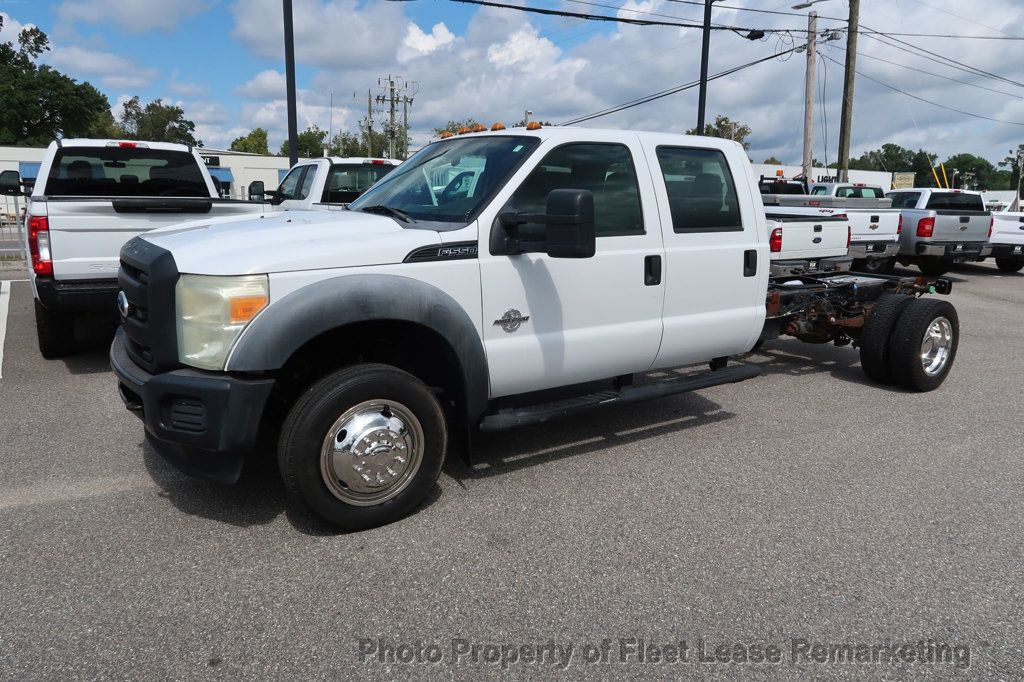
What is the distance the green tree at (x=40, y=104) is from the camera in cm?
6831

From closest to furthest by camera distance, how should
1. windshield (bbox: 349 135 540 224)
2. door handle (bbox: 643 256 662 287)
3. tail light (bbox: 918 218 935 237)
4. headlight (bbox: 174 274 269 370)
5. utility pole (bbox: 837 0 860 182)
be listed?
headlight (bbox: 174 274 269 370) → windshield (bbox: 349 135 540 224) → door handle (bbox: 643 256 662 287) → tail light (bbox: 918 218 935 237) → utility pole (bbox: 837 0 860 182)

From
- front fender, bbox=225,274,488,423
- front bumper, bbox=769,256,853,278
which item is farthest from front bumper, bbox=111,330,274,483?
front bumper, bbox=769,256,853,278

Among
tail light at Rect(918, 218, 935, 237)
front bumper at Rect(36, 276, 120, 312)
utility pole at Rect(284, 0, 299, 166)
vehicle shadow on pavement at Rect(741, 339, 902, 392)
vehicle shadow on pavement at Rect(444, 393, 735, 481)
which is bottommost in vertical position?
vehicle shadow on pavement at Rect(444, 393, 735, 481)

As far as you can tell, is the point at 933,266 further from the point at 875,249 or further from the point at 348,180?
the point at 348,180

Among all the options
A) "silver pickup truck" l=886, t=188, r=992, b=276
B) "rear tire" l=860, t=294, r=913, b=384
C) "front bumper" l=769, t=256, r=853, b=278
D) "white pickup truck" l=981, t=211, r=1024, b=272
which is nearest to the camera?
"rear tire" l=860, t=294, r=913, b=384

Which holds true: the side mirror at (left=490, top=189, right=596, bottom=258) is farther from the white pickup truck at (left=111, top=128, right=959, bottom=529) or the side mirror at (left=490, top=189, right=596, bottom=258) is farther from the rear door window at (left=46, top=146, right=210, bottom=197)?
the rear door window at (left=46, top=146, right=210, bottom=197)

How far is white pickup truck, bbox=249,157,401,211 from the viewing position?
35.4 feet

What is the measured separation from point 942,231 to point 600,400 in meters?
13.2

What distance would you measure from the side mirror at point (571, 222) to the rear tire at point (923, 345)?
391cm

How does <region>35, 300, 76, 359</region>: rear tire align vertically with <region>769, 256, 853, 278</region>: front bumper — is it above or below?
below

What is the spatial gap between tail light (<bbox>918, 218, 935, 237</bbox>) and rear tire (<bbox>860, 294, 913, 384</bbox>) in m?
9.34

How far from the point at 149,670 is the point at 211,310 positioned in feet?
4.79

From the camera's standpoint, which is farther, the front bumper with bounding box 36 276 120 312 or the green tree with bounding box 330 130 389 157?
the green tree with bounding box 330 130 389 157

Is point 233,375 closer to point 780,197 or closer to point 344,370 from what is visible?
point 344,370
